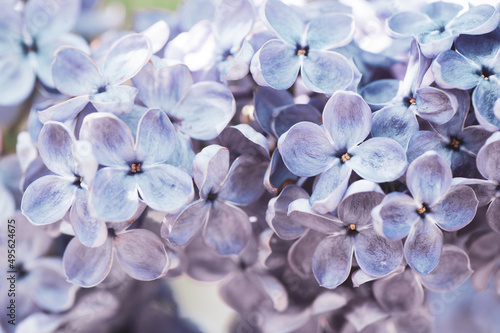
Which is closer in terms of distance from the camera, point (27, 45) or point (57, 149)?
point (57, 149)

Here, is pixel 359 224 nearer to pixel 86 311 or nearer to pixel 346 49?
pixel 346 49

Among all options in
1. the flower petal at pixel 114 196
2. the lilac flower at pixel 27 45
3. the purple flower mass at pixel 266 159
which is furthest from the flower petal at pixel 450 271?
the lilac flower at pixel 27 45

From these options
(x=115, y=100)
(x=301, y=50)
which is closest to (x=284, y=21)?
(x=301, y=50)

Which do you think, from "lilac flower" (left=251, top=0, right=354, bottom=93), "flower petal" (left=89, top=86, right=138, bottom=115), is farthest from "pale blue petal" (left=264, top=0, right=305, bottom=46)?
"flower petal" (left=89, top=86, right=138, bottom=115)

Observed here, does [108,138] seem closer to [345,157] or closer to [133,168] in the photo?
[133,168]

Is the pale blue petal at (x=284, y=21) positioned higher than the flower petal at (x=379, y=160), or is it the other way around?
the pale blue petal at (x=284, y=21)

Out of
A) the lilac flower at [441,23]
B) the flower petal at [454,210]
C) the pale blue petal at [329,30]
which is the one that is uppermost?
the lilac flower at [441,23]

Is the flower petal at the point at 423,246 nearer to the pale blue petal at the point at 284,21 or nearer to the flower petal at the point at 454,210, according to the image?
the flower petal at the point at 454,210
